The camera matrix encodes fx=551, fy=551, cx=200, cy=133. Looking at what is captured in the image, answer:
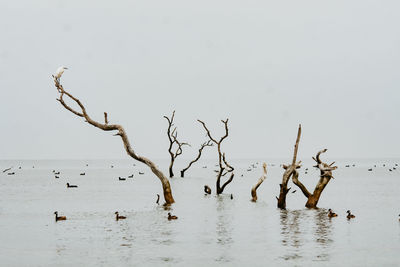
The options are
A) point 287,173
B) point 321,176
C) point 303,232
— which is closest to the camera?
point 303,232

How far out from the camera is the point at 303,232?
2530cm

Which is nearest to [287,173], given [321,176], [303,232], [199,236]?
[321,176]

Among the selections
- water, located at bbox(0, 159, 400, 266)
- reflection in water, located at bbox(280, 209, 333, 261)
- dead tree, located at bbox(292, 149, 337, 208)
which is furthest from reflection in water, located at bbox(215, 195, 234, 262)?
dead tree, located at bbox(292, 149, 337, 208)

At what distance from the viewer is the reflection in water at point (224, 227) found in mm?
20703

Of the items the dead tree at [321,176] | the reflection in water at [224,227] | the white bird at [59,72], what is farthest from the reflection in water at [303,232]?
the white bird at [59,72]

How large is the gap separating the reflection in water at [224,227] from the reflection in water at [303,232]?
223cm

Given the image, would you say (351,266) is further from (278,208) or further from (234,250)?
(278,208)

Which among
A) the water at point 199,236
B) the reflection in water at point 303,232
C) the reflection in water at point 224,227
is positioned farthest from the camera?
the reflection in water at point 224,227

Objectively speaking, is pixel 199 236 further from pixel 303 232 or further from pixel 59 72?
pixel 59 72

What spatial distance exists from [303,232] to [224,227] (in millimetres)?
4407

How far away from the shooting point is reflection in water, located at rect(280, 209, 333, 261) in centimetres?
2052

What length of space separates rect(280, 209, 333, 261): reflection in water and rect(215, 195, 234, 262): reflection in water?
2.23 metres

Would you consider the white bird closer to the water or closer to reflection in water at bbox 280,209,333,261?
the water

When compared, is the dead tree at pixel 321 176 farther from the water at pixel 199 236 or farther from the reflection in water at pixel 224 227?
the reflection in water at pixel 224 227
